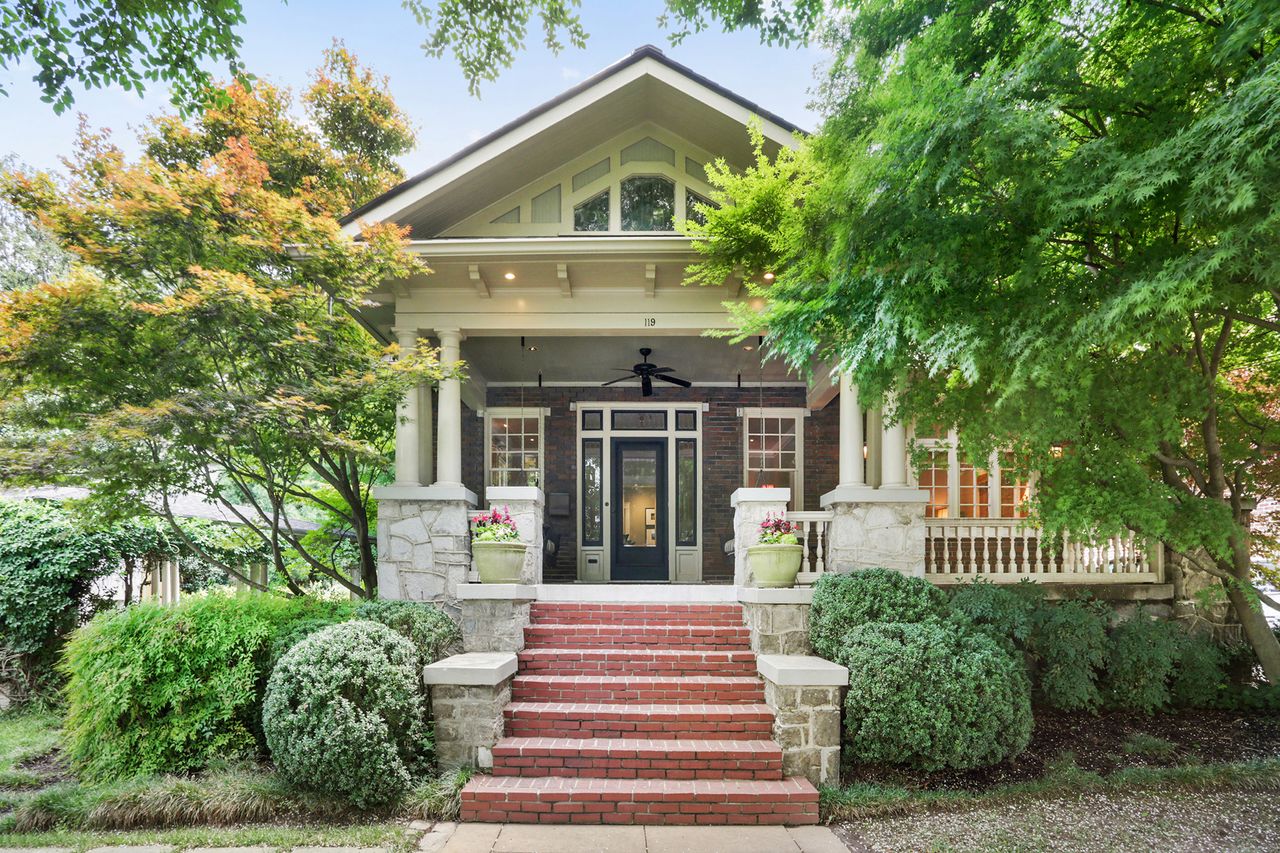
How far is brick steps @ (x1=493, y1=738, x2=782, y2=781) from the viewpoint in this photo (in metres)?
4.54

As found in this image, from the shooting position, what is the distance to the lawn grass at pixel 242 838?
12.7 ft

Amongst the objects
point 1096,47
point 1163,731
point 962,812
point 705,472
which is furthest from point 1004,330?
point 705,472

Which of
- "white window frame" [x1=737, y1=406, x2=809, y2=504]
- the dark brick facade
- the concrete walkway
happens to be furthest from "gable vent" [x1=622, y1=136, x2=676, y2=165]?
the concrete walkway

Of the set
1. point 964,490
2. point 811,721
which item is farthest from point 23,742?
point 964,490

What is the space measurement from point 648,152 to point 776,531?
456cm

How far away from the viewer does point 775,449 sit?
395 inches

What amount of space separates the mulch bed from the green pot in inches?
62.4

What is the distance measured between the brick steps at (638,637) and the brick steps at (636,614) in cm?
17

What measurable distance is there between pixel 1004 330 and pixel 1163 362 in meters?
1.90

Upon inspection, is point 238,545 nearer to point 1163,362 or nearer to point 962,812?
point 962,812

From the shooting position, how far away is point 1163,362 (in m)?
4.95

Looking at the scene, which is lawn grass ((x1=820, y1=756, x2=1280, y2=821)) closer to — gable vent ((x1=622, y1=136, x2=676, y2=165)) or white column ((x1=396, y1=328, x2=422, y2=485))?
white column ((x1=396, y1=328, x2=422, y2=485))

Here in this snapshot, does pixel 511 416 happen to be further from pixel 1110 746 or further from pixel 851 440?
pixel 1110 746

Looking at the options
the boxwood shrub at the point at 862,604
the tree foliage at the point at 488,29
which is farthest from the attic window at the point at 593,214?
the boxwood shrub at the point at 862,604
